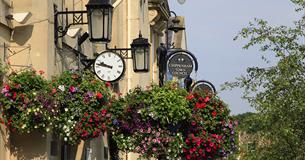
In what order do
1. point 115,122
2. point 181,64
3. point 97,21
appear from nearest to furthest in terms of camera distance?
point 115,122, point 97,21, point 181,64

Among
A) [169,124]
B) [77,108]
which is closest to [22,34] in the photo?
[77,108]

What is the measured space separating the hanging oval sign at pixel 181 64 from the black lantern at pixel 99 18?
9593 millimetres

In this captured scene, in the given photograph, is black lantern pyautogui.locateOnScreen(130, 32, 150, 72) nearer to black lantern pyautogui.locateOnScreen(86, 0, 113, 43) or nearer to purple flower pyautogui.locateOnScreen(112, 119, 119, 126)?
black lantern pyautogui.locateOnScreen(86, 0, 113, 43)

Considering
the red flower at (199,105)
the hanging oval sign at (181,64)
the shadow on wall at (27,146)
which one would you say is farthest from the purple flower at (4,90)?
the hanging oval sign at (181,64)

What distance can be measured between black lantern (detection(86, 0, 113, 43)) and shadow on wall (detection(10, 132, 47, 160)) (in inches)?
80.4

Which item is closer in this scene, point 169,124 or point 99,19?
point 169,124

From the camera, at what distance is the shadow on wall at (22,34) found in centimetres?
1188

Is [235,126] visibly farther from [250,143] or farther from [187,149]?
[250,143]

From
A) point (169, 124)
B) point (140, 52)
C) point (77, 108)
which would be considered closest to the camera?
point (77, 108)

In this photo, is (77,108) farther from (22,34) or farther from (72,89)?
(22,34)

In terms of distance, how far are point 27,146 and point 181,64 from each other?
36.7 feet

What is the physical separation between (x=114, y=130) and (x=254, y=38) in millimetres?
5360

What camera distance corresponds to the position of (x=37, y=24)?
12047 millimetres

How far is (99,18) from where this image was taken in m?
12.5
